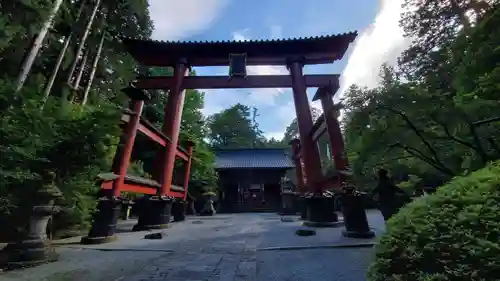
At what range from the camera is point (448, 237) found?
141cm

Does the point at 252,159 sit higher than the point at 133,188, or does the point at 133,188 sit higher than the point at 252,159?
the point at 252,159

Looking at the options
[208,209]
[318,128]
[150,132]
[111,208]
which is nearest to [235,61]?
[318,128]

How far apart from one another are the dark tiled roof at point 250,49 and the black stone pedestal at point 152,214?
5306mm

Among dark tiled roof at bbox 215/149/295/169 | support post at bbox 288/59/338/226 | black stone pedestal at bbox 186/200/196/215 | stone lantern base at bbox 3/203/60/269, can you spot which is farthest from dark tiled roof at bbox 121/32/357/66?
dark tiled roof at bbox 215/149/295/169

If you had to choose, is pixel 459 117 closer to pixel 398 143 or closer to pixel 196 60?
pixel 398 143

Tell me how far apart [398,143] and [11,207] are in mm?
5718

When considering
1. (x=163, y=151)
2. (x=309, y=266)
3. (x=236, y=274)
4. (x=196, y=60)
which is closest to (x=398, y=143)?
(x=309, y=266)

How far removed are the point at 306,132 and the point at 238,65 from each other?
3.58 m

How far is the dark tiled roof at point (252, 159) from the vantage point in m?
21.5

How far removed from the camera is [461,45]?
338cm

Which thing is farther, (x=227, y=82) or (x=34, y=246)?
(x=227, y=82)

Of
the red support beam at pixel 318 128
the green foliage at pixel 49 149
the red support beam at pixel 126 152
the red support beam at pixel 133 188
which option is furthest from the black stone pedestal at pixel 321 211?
the green foliage at pixel 49 149

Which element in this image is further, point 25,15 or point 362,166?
point 25,15

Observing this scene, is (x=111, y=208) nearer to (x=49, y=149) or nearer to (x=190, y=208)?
(x=49, y=149)
